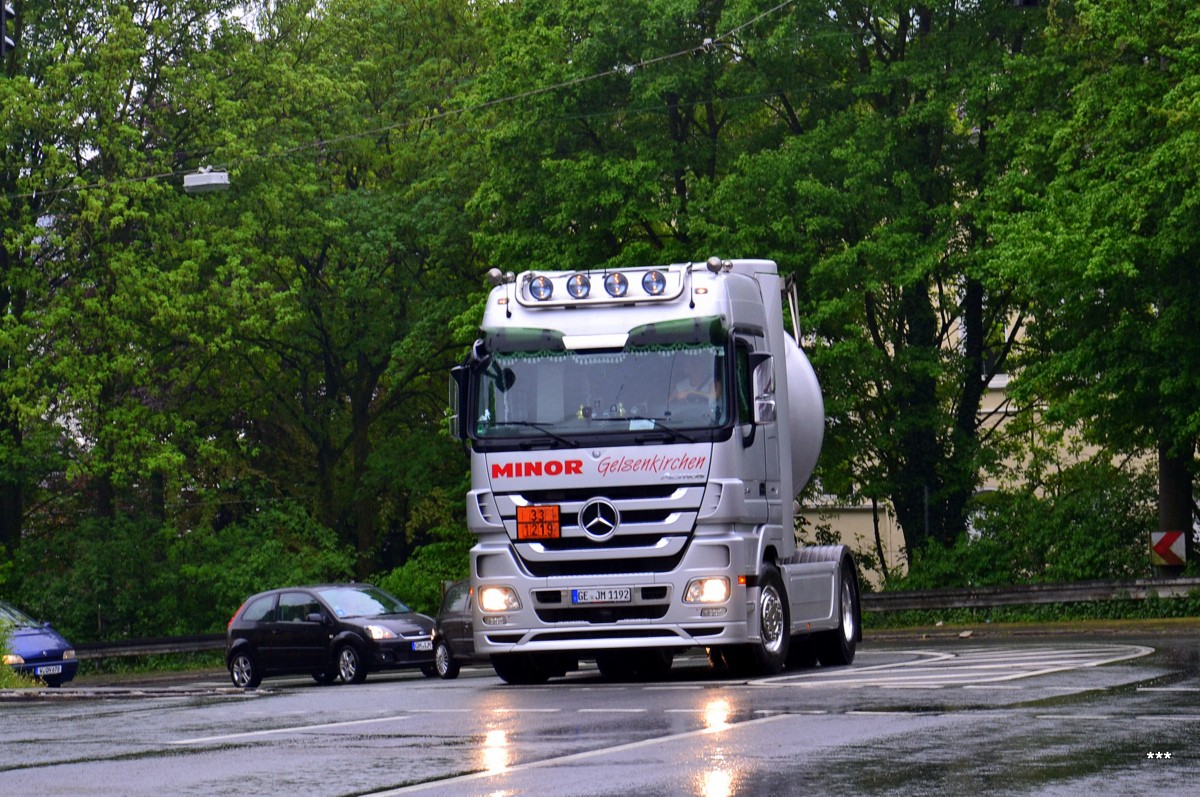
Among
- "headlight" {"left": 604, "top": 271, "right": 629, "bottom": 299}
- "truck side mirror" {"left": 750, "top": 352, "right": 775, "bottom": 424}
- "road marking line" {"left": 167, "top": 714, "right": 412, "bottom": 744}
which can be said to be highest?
"headlight" {"left": 604, "top": 271, "right": 629, "bottom": 299}

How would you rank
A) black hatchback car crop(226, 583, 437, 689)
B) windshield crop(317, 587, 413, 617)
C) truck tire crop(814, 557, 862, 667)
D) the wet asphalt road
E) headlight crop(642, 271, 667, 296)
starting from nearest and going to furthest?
the wet asphalt road < headlight crop(642, 271, 667, 296) < truck tire crop(814, 557, 862, 667) < black hatchback car crop(226, 583, 437, 689) < windshield crop(317, 587, 413, 617)

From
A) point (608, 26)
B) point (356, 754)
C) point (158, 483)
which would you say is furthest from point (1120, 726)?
point (158, 483)

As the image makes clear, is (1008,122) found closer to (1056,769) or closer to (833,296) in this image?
(833,296)

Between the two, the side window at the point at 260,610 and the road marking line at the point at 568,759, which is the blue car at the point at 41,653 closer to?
the side window at the point at 260,610

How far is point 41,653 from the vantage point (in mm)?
31016

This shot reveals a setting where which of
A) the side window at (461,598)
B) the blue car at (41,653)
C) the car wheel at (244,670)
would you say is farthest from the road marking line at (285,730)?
the blue car at (41,653)

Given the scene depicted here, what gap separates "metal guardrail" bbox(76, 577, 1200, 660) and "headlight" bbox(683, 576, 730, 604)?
17786mm

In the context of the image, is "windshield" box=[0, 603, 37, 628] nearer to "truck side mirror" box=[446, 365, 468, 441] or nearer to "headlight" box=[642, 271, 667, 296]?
"truck side mirror" box=[446, 365, 468, 441]

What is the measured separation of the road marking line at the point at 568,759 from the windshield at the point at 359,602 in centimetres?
1713

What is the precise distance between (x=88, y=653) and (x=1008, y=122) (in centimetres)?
2106

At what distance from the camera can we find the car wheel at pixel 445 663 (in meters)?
28.6

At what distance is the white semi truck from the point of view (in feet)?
55.2

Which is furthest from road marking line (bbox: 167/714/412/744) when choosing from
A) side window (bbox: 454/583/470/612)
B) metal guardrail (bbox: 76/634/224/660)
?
metal guardrail (bbox: 76/634/224/660)

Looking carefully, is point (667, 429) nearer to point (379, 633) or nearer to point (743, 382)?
point (743, 382)
